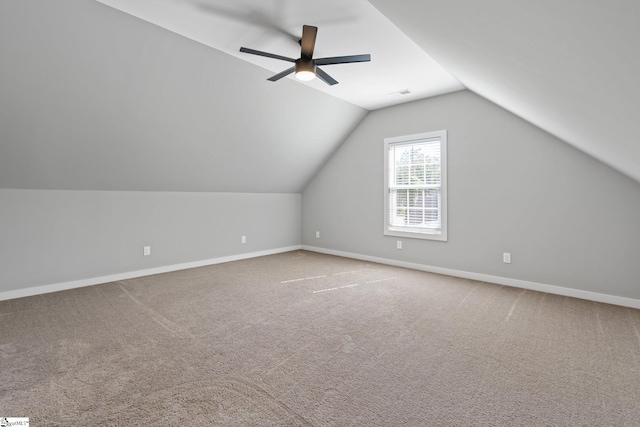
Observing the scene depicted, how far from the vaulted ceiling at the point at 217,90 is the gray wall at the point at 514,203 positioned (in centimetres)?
44

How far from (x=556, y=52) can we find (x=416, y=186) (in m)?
3.61

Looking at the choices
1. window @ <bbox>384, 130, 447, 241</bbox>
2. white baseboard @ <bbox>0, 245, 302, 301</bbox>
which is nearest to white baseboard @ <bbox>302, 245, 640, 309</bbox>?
window @ <bbox>384, 130, 447, 241</bbox>

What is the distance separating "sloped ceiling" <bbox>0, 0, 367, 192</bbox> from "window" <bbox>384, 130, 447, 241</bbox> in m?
1.12

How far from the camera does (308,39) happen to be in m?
2.51

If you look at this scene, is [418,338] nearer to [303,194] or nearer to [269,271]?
[269,271]

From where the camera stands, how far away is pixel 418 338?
2578mm

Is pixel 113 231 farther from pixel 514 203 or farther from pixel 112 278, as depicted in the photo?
pixel 514 203

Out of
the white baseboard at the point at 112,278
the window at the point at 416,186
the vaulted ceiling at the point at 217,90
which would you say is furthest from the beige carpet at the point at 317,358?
the vaulted ceiling at the point at 217,90

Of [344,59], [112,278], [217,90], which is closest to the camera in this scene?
[344,59]

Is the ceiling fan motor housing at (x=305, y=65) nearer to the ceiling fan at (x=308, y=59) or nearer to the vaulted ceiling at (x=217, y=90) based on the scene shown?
the ceiling fan at (x=308, y=59)

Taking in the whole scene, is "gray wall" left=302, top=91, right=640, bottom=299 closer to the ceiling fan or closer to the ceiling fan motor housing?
the ceiling fan

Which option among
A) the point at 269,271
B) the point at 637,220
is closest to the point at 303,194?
the point at 269,271

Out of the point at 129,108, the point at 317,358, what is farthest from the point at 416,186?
the point at 129,108

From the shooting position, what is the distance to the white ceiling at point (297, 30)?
2.49m
